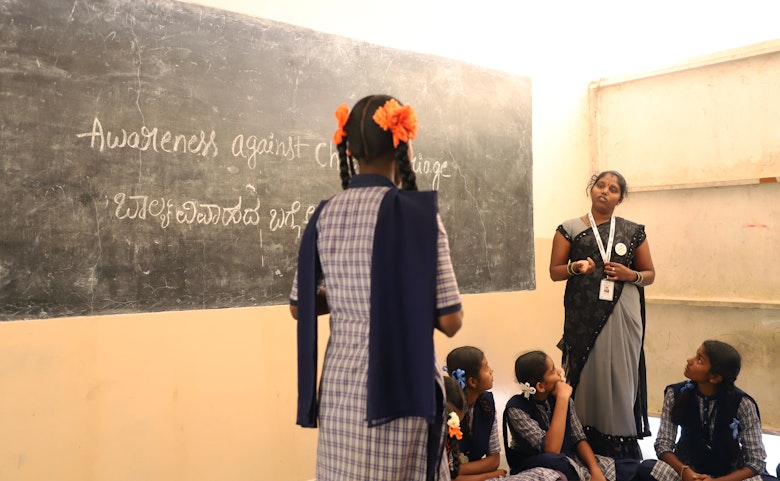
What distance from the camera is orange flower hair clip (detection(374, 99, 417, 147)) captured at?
5.41 feet

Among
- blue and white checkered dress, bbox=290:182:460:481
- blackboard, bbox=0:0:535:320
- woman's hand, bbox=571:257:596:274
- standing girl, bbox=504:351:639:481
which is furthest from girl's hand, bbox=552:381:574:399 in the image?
blue and white checkered dress, bbox=290:182:460:481

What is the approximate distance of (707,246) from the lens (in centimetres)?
448

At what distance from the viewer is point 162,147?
3.01 meters

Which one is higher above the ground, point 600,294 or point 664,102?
point 664,102

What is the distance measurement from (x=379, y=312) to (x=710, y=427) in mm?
2112

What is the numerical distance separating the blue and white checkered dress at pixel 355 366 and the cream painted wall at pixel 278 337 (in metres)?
1.49

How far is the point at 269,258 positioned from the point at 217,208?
0.32 meters

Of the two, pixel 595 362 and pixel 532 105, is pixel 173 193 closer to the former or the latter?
pixel 595 362

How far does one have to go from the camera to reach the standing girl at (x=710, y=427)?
9.95 ft

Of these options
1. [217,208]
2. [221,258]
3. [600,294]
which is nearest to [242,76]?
[217,208]

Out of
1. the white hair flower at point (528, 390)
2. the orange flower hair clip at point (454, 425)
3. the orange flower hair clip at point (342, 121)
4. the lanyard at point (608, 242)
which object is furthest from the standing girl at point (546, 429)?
the orange flower hair clip at point (342, 121)

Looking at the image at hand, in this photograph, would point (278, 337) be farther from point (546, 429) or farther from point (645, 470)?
point (645, 470)

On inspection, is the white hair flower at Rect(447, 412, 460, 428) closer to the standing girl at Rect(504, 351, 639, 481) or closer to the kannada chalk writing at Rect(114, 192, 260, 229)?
the standing girl at Rect(504, 351, 639, 481)

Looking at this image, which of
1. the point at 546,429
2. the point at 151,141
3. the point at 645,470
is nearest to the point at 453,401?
the point at 546,429
